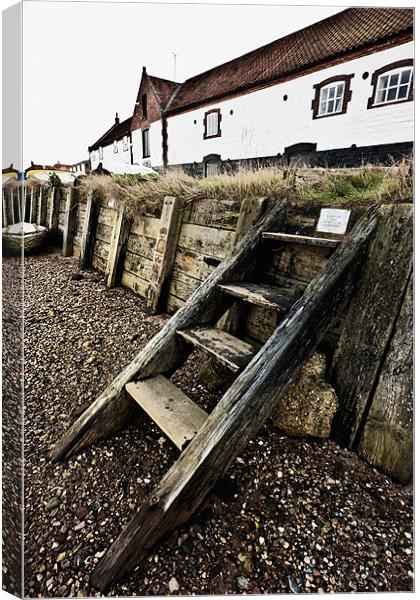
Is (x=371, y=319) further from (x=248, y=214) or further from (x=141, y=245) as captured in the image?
(x=141, y=245)

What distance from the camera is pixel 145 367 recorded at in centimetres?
163

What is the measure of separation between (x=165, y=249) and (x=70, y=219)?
3952mm

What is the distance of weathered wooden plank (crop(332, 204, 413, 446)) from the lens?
1.41 meters

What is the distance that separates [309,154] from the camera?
5719 millimetres

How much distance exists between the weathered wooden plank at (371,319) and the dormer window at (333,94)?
16.4ft

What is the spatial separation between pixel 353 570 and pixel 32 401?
2.16 m

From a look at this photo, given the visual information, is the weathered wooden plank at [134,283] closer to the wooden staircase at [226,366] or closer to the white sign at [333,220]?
the wooden staircase at [226,366]

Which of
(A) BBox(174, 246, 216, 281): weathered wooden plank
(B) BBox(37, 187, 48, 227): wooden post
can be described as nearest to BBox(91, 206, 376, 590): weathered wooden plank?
(A) BBox(174, 246, 216, 281): weathered wooden plank

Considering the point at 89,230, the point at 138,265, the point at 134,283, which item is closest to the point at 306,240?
the point at 138,265

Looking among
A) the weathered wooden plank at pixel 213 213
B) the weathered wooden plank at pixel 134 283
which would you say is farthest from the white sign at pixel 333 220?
the weathered wooden plank at pixel 134 283

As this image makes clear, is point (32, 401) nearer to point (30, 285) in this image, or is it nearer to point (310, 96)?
point (30, 285)

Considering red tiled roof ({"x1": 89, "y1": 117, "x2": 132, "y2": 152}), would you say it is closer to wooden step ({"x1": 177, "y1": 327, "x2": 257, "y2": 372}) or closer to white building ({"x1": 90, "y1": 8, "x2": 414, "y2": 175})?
white building ({"x1": 90, "y1": 8, "x2": 414, "y2": 175})

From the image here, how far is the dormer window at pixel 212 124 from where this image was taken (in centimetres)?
505

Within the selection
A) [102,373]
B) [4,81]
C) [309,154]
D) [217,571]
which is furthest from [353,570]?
[309,154]
